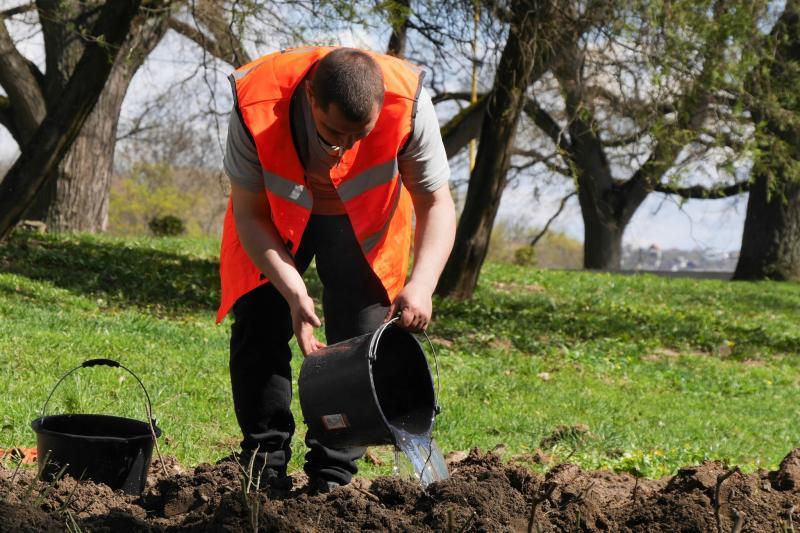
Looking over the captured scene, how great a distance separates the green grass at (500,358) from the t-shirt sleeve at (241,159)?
1.60 m

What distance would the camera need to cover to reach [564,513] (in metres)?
3.07

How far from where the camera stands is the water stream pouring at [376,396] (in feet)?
10.5

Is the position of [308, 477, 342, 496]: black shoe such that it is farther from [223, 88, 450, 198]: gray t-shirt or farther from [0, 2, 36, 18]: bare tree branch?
[0, 2, 36, 18]: bare tree branch

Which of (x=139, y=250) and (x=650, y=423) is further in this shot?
(x=139, y=250)

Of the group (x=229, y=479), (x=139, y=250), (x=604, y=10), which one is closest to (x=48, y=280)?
(x=139, y=250)

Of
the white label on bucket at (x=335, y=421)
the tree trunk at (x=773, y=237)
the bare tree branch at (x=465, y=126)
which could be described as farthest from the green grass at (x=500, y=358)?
the tree trunk at (x=773, y=237)

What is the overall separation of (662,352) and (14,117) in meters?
9.63

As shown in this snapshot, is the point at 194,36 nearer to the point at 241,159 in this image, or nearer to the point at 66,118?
the point at 66,118

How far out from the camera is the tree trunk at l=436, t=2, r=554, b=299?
10.6 m

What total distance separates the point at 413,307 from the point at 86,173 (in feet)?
41.0

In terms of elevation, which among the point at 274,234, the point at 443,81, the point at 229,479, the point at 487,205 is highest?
the point at 443,81

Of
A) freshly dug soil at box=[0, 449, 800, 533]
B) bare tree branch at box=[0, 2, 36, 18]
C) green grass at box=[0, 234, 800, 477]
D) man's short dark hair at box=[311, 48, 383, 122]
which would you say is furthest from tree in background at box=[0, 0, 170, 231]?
freshly dug soil at box=[0, 449, 800, 533]

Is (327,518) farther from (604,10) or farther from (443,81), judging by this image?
(443,81)

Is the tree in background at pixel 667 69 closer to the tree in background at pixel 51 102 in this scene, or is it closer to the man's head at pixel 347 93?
the tree in background at pixel 51 102
